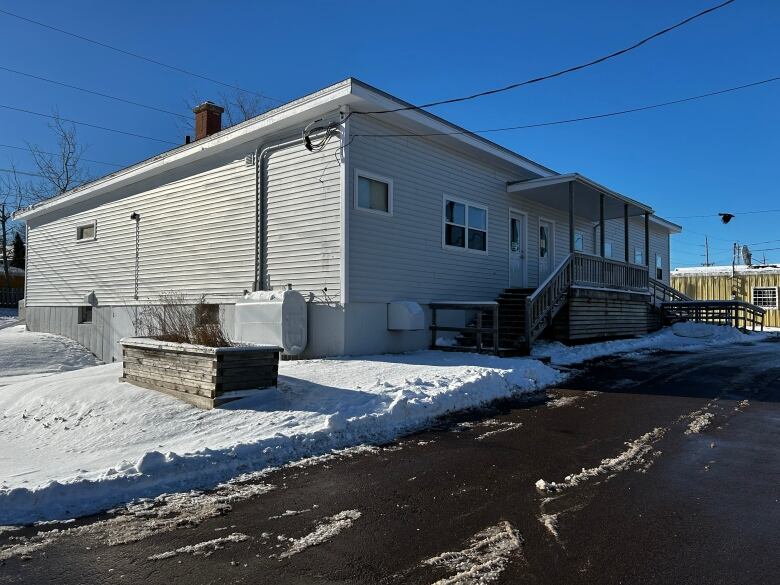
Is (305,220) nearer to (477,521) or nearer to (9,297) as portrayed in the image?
(477,521)

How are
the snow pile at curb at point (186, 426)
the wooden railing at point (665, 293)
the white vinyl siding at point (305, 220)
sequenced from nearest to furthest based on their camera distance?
the snow pile at curb at point (186, 426), the white vinyl siding at point (305, 220), the wooden railing at point (665, 293)

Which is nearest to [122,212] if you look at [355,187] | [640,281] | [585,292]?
[355,187]

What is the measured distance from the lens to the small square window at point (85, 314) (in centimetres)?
1859

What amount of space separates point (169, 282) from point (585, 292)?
36.7 feet

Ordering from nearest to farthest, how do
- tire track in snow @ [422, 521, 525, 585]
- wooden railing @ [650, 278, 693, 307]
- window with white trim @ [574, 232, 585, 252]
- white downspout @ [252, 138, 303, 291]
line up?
1. tire track in snow @ [422, 521, 525, 585]
2. white downspout @ [252, 138, 303, 291]
3. window with white trim @ [574, 232, 585, 252]
4. wooden railing @ [650, 278, 693, 307]

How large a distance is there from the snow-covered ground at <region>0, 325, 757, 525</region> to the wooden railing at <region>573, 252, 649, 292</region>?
16.5 feet

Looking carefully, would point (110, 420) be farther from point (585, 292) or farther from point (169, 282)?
point (585, 292)

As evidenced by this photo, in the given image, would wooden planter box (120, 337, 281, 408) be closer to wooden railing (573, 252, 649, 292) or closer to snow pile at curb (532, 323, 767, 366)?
snow pile at curb (532, 323, 767, 366)

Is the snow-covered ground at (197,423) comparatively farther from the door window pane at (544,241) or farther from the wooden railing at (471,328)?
the door window pane at (544,241)

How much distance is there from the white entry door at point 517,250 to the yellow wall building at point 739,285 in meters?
26.2

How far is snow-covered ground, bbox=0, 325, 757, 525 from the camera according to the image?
456cm

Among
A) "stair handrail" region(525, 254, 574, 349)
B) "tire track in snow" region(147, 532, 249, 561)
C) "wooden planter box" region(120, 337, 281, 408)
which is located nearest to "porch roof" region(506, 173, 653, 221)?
"stair handrail" region(525, 254, 574, 349)

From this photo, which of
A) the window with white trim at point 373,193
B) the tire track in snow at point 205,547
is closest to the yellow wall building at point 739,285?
the window with white trim at point 373,193

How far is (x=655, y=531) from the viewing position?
3.69 m
